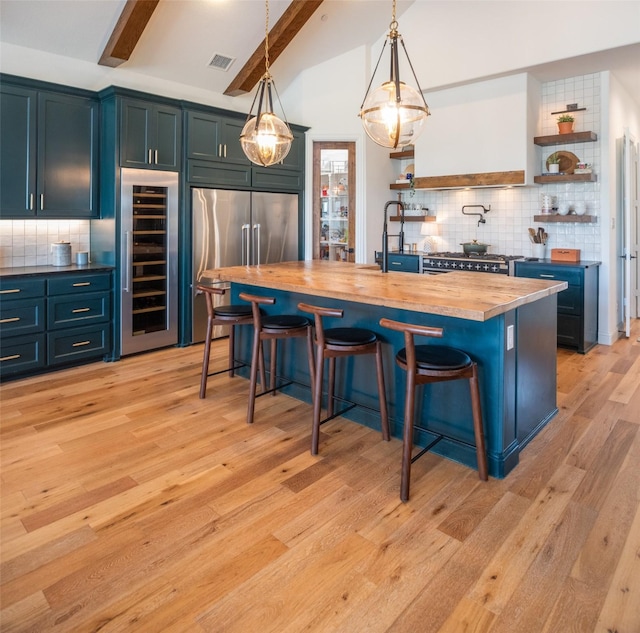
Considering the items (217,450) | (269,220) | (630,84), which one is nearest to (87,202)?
(269,220)

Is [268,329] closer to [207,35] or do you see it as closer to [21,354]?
[21,354]

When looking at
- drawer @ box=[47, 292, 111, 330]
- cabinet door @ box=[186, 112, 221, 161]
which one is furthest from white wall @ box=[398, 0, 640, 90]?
drawer @ box=[47, 292, 111, 330]

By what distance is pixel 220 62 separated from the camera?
537cm

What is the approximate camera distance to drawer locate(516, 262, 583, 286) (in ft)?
15.8

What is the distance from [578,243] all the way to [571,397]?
2474mm

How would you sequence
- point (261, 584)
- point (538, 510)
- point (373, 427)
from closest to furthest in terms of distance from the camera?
1. point (261, 584)
2. point (538, 510)
3. point (373, 427)

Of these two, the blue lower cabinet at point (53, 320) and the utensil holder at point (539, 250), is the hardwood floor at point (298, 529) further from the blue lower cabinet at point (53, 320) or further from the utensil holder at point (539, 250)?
the utensil holder at point (539, 250)

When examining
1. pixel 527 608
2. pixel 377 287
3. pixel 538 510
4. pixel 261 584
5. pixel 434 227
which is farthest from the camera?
pixel 434 227

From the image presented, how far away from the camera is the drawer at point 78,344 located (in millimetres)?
4270

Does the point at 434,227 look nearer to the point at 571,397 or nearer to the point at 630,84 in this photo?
the point at 630,84

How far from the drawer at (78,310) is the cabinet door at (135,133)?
1268 mm

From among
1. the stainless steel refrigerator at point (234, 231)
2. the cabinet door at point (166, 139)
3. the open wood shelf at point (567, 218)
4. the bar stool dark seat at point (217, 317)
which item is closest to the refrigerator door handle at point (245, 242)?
the stainless steel refrigerator at point (234, 231)

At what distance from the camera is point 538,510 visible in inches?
87.4

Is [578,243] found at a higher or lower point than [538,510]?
higher
